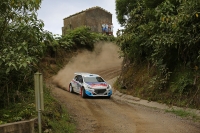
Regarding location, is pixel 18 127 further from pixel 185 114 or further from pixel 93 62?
pixel 93 62

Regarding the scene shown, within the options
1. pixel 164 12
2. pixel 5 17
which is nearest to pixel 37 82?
pixel 5 17

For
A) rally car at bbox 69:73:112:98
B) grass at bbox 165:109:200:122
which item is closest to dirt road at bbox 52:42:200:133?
grass at bbox 165:109:200:122

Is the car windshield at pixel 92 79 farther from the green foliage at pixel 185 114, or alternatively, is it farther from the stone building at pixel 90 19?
the stone building at pixel 90 19

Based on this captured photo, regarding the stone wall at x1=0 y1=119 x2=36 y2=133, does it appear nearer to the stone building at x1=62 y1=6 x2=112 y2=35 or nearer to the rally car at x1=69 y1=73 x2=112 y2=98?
the rally car at x1=69 y1=73 x2=112 y2=98

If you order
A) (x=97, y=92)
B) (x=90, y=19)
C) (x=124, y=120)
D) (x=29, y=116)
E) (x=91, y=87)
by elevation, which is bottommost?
(x=124, y=120)

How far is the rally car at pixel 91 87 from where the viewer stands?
17.4m

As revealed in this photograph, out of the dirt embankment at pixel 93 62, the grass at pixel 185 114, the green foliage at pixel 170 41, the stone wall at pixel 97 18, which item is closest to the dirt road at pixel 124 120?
the grass at pixel 185 114

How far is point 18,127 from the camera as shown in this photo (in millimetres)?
6656

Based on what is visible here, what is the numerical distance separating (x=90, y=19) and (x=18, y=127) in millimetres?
34635

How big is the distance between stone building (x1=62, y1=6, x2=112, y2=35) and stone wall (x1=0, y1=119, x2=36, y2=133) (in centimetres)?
3353

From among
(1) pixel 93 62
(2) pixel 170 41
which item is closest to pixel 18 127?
(2) pixel 170 41

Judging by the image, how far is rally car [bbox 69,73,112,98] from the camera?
17.4 m

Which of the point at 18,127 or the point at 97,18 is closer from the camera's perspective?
the point at 18,127

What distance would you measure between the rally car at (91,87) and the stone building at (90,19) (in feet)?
71.3
